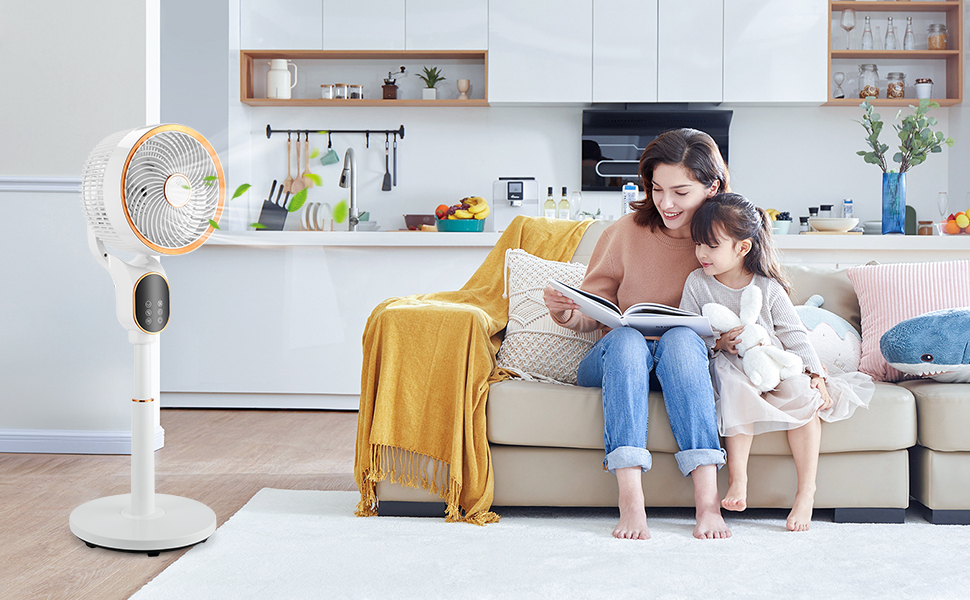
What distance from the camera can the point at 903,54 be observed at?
4152mm

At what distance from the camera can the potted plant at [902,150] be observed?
322 cm

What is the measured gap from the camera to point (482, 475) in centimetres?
190

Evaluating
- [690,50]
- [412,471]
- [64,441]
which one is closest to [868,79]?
[690,50]

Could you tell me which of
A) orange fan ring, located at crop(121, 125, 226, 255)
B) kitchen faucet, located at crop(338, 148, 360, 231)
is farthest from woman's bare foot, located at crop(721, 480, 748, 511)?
kitchen faucet, located at crop(338, 148, 360, 231)

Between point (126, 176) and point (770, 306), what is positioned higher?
point (126, 176)

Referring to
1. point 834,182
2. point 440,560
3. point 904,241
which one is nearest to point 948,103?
point 834,182

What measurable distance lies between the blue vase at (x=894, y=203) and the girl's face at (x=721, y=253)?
6.24 ft

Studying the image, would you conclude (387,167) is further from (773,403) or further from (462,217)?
(773,403)

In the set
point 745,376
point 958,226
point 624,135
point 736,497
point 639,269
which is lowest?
point 736,497

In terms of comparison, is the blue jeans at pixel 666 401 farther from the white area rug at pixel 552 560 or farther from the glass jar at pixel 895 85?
the glass jar at pixel 895 85

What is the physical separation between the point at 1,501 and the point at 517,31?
3.15 metres

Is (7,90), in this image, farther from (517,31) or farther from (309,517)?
(517,31)

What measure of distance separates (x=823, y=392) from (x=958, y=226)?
2086mm

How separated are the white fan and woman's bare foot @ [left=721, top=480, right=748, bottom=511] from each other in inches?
47.5
